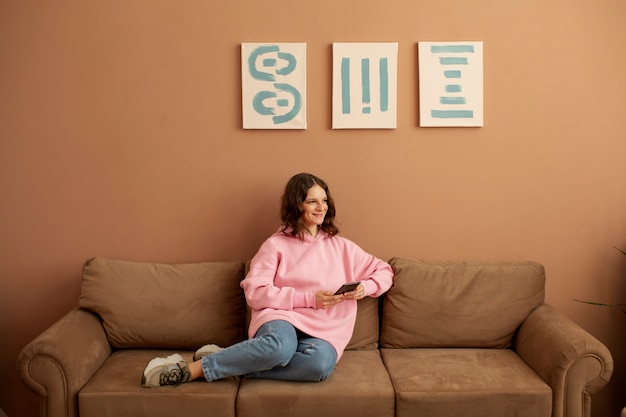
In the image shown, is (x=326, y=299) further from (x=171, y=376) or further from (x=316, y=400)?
(x=171, y=376)

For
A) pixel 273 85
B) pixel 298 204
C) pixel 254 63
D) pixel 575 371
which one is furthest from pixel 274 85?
pixel 575 371

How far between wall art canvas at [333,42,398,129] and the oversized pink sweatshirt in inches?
23.8

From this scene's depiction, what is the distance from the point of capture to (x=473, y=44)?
282 centimetres

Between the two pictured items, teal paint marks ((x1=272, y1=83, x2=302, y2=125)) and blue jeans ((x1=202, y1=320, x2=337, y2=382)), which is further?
teal paint marks ((x1=272, y1=83, x2=302, y2=125))

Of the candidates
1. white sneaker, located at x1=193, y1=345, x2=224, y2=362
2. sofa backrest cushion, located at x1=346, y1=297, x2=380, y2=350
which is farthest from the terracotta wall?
white sneaker, located at x1=193, y1=345, x2=224, y2=362

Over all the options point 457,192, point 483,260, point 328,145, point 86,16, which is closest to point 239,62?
point 328,145

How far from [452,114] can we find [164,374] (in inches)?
70.6

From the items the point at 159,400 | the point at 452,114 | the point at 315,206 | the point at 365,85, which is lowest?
the point at 159,400

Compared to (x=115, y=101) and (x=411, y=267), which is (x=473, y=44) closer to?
(x=411, y=267)

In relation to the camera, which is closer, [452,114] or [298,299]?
[298,299]

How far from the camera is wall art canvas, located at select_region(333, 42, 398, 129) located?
2830 millimetres

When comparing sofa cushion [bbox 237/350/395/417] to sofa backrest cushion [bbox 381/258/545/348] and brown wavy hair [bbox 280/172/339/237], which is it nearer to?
sofa backrest cushion [bbox 381/258/545/348]

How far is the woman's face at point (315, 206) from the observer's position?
263cm

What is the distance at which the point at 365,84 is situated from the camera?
9.32 feet
